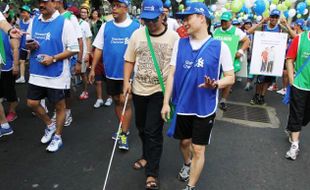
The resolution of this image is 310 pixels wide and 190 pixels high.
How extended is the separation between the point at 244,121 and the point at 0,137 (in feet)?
13.6

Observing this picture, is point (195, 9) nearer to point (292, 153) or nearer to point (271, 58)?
point (292, 153)

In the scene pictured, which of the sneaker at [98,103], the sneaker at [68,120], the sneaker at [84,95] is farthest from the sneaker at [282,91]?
the sneaker at [68,120]

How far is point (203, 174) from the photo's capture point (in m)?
4.17

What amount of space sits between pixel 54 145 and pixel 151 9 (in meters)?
2.35

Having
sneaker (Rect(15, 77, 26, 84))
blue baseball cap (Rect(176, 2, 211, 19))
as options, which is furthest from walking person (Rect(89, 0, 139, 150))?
sneaker (Rect(15, 77, 26, 84))

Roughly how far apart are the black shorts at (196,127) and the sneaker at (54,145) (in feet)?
6.38

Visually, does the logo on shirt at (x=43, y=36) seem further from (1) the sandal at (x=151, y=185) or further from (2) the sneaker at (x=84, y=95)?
(2) the sneaker at (x=84, y=95)

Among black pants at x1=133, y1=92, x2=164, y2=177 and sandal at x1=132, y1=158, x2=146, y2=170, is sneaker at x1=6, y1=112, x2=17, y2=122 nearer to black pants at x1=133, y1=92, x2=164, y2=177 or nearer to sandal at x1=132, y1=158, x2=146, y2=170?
sandal at x1=132, y1=158, x2=146, y2=170

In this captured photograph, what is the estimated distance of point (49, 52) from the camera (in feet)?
14.3

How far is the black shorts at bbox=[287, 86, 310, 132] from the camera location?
4.63m

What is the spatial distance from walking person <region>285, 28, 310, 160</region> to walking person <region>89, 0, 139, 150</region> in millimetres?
2153

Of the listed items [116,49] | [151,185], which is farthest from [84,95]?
[151,185]

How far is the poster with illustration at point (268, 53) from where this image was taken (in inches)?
292

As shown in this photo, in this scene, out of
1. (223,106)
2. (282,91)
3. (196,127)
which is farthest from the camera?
(282,91)
